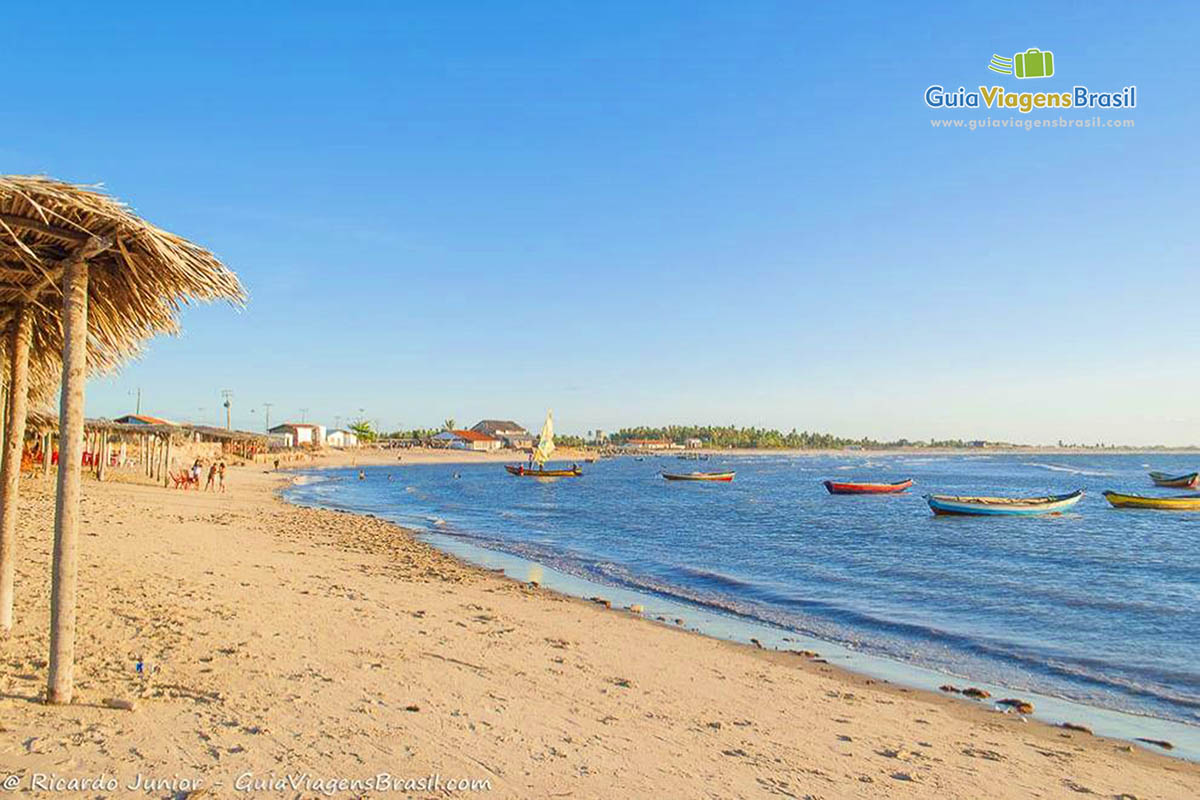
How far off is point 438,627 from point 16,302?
20.4 feet

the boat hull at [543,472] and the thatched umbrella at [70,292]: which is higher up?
the thatched umbrella at [70,292]

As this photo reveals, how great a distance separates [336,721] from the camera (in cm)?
609

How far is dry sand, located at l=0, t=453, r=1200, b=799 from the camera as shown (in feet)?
17.6

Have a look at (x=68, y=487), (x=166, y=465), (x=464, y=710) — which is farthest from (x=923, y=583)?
(x=166, y=465)

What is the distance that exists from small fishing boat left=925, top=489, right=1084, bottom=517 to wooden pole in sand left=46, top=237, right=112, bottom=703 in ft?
124

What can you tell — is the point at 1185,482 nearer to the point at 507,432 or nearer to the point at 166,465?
the point at 166,465

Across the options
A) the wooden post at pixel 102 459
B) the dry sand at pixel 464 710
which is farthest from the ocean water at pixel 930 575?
the wooden post at pixel 102 459

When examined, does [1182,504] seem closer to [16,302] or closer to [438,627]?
[438,627]

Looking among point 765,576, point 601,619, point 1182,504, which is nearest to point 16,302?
point 601,619

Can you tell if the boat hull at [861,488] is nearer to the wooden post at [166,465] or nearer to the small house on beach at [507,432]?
the wooden post at [166,465]

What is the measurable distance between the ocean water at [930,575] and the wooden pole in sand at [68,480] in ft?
36.5

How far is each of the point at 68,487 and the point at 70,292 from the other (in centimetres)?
147

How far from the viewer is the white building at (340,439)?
143400 mm

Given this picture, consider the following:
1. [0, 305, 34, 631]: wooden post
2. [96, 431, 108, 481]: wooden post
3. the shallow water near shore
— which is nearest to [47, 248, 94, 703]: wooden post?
[0, 305, 34, 631]: wooden post
